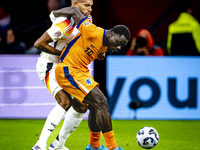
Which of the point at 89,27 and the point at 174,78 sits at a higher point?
the point at 89,27

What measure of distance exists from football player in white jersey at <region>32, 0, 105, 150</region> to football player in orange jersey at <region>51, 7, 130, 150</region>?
13 centimetres

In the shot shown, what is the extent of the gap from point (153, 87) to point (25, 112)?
2755 mm

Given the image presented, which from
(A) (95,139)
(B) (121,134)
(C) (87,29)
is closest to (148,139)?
(A) (95,139)

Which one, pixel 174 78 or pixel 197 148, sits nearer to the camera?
pixel 197 148

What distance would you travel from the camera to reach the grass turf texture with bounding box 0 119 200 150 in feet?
15.2

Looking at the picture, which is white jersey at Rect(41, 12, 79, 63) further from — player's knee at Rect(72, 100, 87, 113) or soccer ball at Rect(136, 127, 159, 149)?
soccer ball at Rect(136, 127, 159, 149)

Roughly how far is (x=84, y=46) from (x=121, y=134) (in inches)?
94.1

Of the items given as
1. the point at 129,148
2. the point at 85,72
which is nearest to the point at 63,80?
the point at 85,72

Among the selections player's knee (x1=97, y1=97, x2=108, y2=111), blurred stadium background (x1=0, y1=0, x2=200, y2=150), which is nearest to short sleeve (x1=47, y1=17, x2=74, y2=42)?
player's knee (x1=97, y1=97, x2=108, y2=111)

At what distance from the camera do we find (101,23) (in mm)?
9594

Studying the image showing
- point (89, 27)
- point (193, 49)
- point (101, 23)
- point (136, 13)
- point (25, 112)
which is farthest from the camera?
point (136, 13)

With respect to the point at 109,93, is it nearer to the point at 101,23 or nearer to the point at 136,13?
the point at 101,23

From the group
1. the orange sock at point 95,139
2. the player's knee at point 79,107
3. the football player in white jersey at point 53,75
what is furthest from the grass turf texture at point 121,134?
the player's knee at point 79,107

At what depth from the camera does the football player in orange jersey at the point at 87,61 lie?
361 cm
